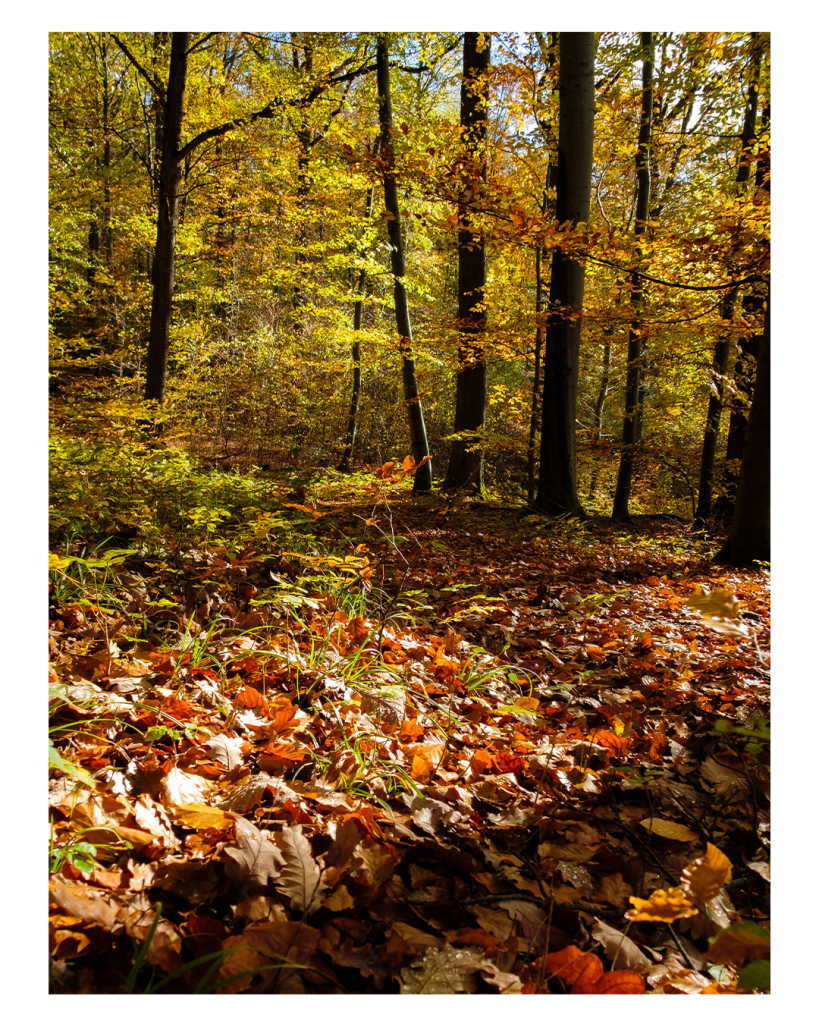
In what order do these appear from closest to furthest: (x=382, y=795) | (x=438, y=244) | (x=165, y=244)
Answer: (x=382, y=795)
(x=165, y=244)
(x=438, y=244)

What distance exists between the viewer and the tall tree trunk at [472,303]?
6.95 meters

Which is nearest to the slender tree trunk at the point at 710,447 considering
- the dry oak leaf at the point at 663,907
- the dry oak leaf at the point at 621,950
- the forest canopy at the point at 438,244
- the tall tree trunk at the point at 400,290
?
the forest canopy at the point at 438,244

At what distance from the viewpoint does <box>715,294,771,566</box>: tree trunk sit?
4.71 metres

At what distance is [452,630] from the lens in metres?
2.94

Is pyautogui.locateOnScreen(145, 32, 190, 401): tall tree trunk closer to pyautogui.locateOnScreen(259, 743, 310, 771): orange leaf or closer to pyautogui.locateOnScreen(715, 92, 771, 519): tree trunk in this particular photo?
pyautogui.locateOnScreen(259, 743, 310, 771): orange leaf

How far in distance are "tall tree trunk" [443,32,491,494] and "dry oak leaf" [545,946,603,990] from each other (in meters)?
5.40

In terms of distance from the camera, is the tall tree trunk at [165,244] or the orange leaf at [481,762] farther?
the tall tree trunk at [165,244]

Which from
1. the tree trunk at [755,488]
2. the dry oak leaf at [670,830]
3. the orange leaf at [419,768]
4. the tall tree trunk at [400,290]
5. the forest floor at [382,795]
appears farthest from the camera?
the tall tree trunk at [400,290]

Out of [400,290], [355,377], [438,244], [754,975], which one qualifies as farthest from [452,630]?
[355,377]

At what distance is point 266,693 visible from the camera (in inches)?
79.9

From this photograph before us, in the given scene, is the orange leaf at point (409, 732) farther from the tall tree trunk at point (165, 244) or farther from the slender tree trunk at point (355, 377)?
the slender tree trunk at point (355, 377)

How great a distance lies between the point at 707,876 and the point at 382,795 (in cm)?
91

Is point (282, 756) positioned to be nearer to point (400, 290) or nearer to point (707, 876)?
point (707, 876)

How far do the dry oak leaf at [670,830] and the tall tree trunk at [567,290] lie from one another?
4627 mm
